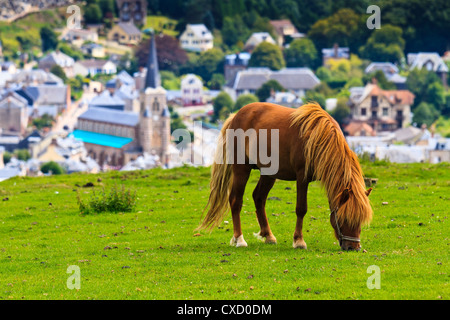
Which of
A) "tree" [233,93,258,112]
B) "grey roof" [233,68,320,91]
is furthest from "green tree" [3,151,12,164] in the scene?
"grey roof" [233,68,320,91]

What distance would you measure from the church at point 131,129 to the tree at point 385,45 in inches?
1850

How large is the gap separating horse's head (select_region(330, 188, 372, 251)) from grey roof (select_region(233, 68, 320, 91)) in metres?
155

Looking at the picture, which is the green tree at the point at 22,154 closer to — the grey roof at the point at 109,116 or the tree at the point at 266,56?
the grey roof at the point at 109,116

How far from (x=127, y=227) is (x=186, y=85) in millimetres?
152800

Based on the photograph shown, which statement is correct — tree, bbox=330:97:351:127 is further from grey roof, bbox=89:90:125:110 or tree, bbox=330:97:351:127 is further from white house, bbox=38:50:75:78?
white house, bbox=38:50:75:78

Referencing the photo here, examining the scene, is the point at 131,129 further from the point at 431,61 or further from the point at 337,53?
the point at 431,61

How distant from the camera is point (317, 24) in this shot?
18988 centimetres

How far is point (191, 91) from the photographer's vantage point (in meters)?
164

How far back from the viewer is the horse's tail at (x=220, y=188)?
1217cm

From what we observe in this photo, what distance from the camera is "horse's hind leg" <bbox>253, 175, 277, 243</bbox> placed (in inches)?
469

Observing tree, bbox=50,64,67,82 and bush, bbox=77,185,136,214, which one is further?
tree, bbox=50,64,67,82

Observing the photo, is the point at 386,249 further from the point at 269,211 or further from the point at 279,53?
the point at 279,53

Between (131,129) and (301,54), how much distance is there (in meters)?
54.5

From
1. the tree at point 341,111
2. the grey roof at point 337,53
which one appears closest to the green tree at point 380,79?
the tree at point 341,111
